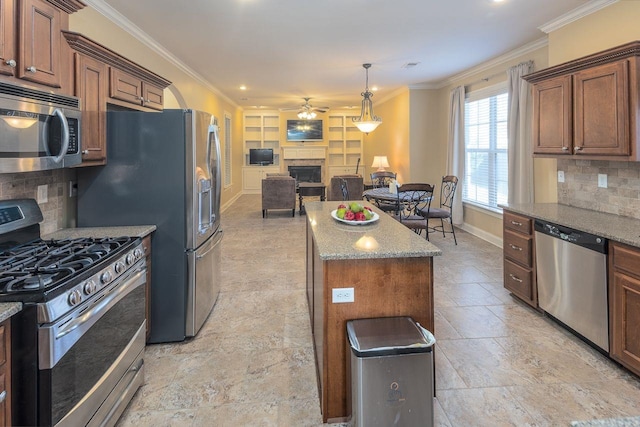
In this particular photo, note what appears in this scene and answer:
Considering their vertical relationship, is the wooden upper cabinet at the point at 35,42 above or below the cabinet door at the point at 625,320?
above

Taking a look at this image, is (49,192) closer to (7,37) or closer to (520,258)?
(7,37)

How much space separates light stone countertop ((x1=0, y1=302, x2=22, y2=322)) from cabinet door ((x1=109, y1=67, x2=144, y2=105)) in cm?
177

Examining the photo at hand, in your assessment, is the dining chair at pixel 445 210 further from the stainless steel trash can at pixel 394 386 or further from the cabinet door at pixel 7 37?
the cabinet door at pixel 7 37

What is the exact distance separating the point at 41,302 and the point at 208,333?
174 centimetres

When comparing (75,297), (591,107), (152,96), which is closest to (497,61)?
(591,107)

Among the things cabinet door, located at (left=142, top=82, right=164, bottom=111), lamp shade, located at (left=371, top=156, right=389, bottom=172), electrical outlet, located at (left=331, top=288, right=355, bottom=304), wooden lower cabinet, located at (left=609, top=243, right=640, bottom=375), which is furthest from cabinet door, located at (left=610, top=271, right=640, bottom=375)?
lamp shade, located at (left=371, top=156, right=389, bottom=172)

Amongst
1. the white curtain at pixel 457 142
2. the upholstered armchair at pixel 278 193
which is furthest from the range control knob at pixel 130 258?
the upholstered armchair at pixel 278 193

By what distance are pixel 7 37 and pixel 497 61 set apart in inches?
230

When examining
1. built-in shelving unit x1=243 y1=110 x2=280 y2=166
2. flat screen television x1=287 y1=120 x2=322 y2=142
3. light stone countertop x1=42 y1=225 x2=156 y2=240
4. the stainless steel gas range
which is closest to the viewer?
the stainless steel gas range

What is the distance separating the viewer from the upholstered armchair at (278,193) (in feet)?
26.5

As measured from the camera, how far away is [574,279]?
Answer: 9.02 feet

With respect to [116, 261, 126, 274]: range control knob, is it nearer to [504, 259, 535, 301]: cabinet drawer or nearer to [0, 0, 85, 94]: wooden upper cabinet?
[0, 0, 85, 94]: wooden upper cabinet

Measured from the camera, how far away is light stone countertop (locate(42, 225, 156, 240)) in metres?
2.46

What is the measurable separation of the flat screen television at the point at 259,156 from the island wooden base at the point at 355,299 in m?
10.8
